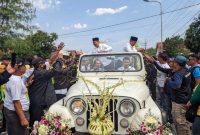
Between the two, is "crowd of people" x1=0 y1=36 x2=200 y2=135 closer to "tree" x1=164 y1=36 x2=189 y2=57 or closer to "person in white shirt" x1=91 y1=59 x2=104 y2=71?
"person in white shirt" x1=91 y1=59 x2=104 y2=71

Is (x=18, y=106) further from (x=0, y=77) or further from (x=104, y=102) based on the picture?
(x=104, y=102)

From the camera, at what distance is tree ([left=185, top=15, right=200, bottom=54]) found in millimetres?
33938

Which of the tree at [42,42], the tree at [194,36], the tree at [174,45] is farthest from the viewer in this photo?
the tree at [174,45]

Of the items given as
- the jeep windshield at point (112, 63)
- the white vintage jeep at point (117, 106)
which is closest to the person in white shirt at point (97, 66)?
the jeep windshield at point (112, 63)

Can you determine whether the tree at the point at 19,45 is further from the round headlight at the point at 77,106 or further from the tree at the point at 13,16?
the round headlight at the point at 77,106

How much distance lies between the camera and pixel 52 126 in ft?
17.3

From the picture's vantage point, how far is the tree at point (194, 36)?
111 feet

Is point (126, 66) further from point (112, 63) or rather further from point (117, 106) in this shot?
point (117, 106)

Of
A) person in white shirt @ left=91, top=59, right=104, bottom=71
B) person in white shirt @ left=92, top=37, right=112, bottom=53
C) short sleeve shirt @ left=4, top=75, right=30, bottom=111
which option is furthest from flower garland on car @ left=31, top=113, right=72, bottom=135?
person in white shirt @ left=92, top=37, right=112, bottom=53

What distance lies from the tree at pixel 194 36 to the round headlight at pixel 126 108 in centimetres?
2921

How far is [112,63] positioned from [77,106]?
6.45 ft

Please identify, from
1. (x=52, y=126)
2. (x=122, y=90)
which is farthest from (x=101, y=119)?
(x=122, y=90)

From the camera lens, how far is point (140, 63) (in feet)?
25.4

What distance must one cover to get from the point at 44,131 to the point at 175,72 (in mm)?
2664
